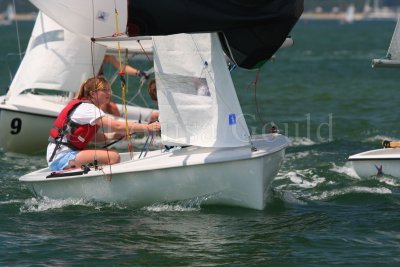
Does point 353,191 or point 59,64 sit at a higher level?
point 59,64

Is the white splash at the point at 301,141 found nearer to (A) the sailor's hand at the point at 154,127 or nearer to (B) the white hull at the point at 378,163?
(B) the white hull at the point at 378,163

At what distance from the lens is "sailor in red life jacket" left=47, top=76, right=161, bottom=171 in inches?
442

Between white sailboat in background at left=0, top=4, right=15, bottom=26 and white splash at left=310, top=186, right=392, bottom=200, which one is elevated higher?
white sailboat in background at left=0, top=4, right=15, bottom=26

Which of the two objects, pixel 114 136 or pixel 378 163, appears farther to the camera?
Answer: pixel 378 163

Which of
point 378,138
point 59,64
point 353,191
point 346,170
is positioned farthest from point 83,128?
point 378,138

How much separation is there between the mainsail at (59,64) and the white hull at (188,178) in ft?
19.1

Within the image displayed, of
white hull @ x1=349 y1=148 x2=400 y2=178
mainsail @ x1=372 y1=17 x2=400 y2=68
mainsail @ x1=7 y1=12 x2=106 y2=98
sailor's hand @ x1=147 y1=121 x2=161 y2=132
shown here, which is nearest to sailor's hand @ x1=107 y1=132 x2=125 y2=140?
sailor's hand @ x1=147 y1=121 x2=161 y2=132

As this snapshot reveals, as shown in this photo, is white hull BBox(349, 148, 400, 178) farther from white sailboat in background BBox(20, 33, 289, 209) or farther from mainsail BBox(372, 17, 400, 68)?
white sailboat in background BBox(20, 33, 289, 209)

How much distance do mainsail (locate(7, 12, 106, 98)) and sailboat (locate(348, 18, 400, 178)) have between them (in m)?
5.57

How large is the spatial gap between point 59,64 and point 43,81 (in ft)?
1.21

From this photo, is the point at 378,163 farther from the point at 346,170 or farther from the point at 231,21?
the point at 231,21

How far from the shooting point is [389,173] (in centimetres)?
1277

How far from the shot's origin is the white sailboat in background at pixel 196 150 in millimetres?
10742

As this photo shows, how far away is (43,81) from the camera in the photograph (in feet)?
56.2
